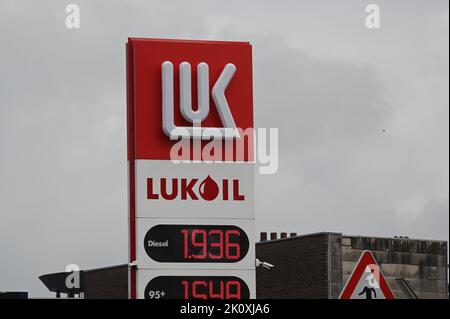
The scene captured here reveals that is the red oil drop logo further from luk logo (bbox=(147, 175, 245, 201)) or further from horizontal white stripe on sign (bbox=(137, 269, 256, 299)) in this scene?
horizontal white stripe on sign (bbox=(137, 269, 256, 299))

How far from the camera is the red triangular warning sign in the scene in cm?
1591

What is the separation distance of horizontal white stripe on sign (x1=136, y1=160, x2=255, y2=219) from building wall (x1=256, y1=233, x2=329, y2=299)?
65.1ft

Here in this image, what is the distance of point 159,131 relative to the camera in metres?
20.8

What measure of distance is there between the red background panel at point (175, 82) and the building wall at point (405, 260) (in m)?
20.1

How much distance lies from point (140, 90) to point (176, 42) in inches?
44.4

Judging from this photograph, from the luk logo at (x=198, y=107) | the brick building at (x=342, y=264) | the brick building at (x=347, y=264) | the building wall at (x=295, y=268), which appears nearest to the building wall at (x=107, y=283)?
the building wall at (x=295, y=268)

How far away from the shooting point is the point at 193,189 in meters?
20.8

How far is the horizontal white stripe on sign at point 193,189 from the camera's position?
20484 millimetres

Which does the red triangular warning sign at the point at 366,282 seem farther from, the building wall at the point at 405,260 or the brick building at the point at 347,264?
the building wall at the point at 405,260

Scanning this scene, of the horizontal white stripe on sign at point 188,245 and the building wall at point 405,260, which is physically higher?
the horizontal white stripe on sign at point 188,245
